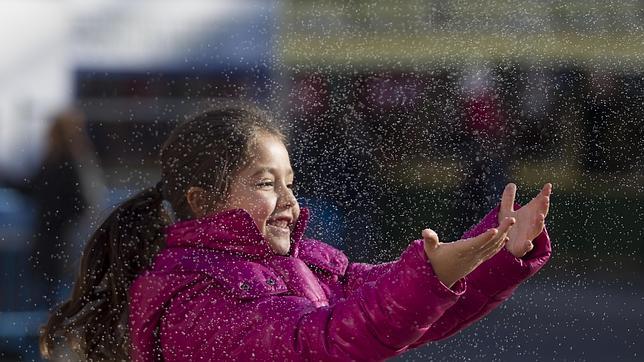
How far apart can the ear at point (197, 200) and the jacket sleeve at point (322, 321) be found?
151 millimetres

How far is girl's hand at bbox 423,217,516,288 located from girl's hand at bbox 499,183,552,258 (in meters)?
0.24

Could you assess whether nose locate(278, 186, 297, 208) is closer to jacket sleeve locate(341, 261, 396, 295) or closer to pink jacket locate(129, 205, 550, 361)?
pink jacket locate(129, 205, 550, 361)

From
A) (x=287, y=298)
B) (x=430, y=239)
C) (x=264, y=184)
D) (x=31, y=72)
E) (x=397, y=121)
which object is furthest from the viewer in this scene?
(x=31, y=72)

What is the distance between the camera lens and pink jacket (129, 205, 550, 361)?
1315 mm

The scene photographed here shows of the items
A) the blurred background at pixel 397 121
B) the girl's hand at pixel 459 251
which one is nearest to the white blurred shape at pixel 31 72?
the blurred background at pixel 397 121

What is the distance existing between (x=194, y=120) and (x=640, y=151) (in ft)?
3.84

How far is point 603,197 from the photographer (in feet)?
8.21

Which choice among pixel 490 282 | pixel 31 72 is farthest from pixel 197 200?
pixel 31 72

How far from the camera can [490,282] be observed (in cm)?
157

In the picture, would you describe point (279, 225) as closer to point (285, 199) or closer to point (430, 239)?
point (285, 199)

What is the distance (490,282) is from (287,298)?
0.27m

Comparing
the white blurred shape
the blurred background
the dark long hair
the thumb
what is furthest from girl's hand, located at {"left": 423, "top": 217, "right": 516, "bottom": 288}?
the white blurred shape

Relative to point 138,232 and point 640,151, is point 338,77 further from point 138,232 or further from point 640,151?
point 138,232

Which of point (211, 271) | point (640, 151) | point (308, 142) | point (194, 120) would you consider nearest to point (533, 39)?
point (640, 151)
